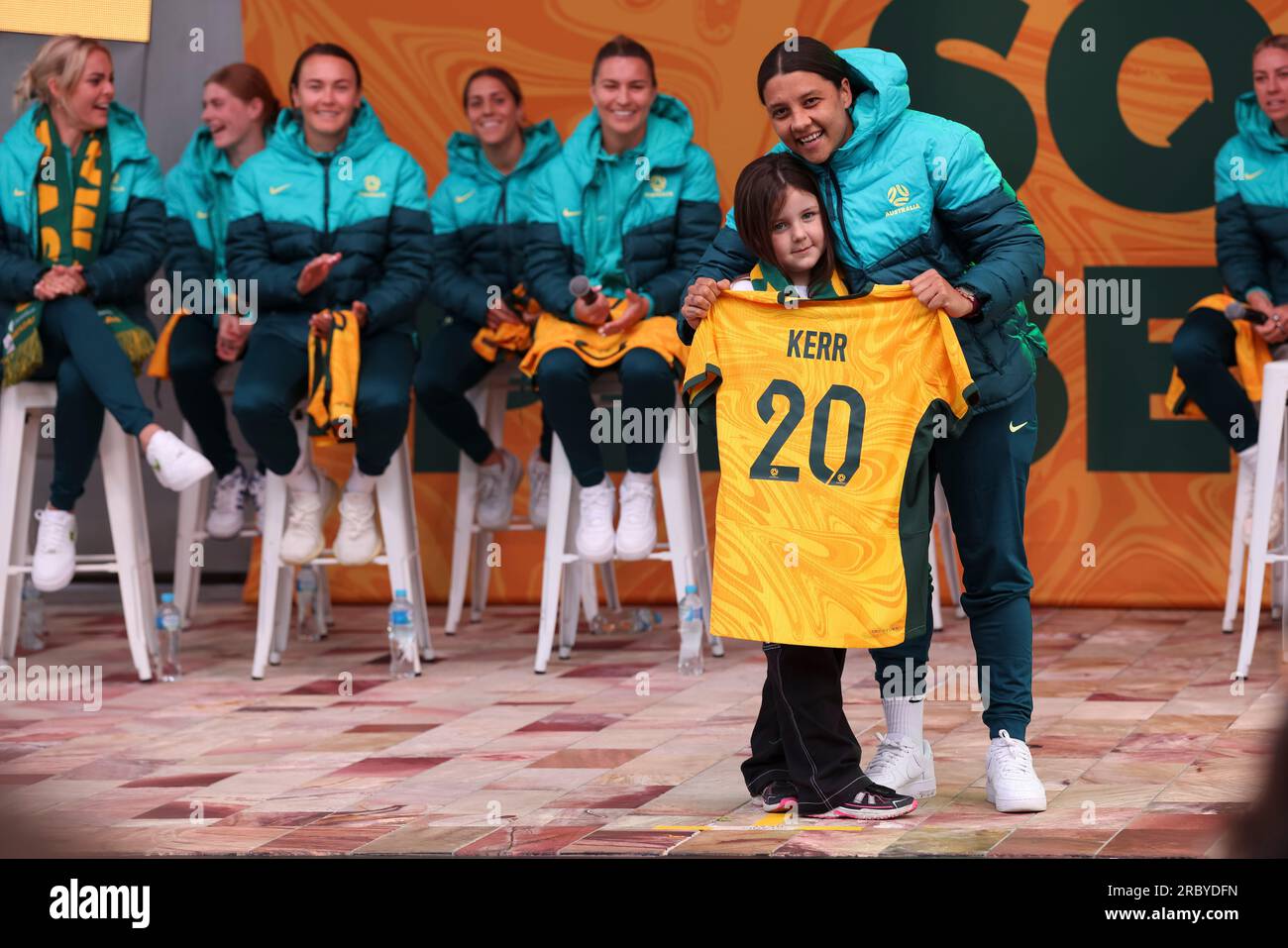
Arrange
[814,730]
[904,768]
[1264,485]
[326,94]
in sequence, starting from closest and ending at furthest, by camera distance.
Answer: [814,730]
[904,768]
[1264,485]
[326,94]

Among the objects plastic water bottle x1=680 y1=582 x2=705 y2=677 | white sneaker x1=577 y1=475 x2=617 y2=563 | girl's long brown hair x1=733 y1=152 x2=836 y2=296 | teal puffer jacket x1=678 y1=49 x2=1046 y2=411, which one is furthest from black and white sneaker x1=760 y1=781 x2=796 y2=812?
white sneaker x1=577 y1=475 x2=617 y2=563

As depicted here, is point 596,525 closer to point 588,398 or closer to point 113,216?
point 588,398

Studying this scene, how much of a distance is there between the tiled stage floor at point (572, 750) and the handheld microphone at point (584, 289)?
41.5 inches

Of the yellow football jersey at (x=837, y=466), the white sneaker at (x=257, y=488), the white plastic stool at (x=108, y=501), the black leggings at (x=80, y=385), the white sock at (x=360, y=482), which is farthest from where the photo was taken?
the white sneaker at (x=257, y=488)

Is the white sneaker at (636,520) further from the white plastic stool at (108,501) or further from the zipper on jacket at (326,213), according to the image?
the white plastic stool at (108,501)

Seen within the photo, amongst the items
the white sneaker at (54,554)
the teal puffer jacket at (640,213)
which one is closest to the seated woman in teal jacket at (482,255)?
the teal puffer jacket at (640,213)

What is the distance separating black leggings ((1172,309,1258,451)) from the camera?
16.9 ft

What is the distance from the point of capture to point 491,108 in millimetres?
5488

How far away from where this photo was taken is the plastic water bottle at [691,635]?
16.0 ft

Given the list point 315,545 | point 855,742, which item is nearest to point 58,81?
point 315,545

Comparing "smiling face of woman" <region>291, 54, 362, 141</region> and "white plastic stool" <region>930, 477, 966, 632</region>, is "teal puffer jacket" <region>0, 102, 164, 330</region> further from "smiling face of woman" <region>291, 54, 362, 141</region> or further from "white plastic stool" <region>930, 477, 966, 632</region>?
"white plastic stool" <region>930, 477, 966, 632</region>

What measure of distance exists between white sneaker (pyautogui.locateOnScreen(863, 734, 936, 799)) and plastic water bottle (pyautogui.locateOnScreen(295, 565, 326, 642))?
279 centimetres

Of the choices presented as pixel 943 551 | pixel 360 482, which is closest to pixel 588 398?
pixel 360 482

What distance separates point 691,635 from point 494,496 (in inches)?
42.3
